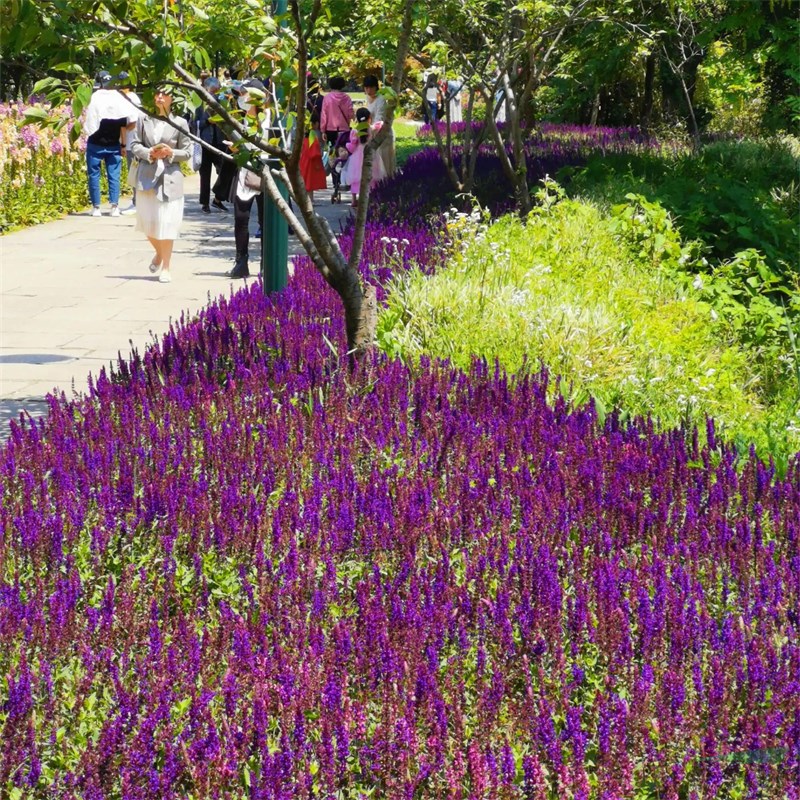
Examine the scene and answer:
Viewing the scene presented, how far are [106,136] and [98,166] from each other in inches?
19.7

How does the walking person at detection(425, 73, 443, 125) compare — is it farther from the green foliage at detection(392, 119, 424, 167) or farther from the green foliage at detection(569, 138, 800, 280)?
the green foliage at detection(392, 119, 424, 167)

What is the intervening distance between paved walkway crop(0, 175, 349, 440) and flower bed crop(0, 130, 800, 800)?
167cm

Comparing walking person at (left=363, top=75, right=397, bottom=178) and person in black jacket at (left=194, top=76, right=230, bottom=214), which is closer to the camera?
walking person at (left=363, top=75, right=397, bottom=178)

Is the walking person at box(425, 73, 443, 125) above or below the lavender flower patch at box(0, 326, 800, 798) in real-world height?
above

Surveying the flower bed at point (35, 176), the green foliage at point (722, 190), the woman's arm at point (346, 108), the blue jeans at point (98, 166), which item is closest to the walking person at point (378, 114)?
the woman's arm at point (346, 108)

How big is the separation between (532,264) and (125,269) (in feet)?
19.0

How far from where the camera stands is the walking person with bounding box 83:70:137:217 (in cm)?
1861

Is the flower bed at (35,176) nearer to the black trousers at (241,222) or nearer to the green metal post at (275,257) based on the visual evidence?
the black trousers at (241,222)

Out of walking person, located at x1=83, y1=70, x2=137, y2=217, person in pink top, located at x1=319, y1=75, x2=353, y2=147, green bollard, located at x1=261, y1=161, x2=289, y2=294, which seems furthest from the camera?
person in pink top, located at x1=319, y1=75, x2=353, y2=147

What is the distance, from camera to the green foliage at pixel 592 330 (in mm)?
6902

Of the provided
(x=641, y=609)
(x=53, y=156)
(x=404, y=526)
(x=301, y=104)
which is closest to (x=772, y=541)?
(x=641, y=609)

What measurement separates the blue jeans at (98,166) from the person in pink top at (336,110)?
3091 mm

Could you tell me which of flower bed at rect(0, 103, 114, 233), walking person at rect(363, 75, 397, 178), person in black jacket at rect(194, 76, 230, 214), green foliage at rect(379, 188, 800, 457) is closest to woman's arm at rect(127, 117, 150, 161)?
walking person at rect(363, 75, 397, 178)

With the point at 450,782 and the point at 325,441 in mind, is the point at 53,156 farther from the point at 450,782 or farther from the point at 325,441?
the point at 450,782
